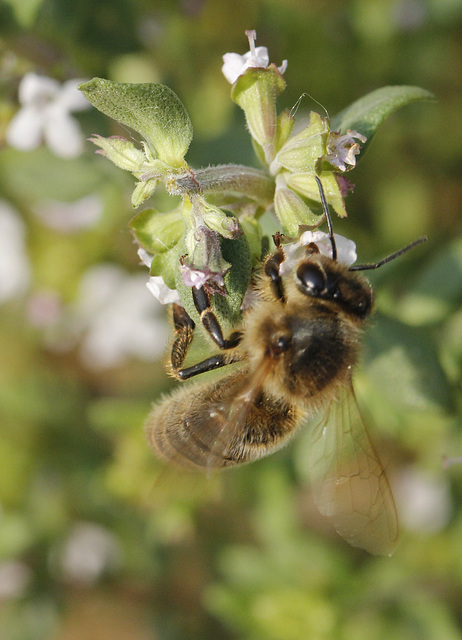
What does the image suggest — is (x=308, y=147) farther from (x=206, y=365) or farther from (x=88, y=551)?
(x=88, y=551)

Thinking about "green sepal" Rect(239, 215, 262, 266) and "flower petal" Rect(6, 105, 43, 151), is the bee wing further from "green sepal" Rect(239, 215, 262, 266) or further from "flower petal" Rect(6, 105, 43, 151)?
"flower petal" Rect(6, 105, 43, 151)

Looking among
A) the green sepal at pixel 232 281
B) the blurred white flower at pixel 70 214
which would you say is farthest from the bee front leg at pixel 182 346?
the blurred white flower at pixel 70 214

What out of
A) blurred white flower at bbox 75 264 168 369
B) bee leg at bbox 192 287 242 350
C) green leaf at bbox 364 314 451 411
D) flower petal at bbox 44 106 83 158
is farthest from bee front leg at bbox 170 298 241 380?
blurred white flower at bbox 75 264 168 369

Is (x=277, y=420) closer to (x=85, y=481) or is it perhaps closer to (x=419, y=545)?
(x=419, y=545)

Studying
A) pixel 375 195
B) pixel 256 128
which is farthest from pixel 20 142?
pixel 375 195

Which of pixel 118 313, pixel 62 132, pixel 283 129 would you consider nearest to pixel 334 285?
pixel 283 129

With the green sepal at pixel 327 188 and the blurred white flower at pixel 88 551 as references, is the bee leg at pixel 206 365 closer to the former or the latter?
the green sepal at pixel 327 188
